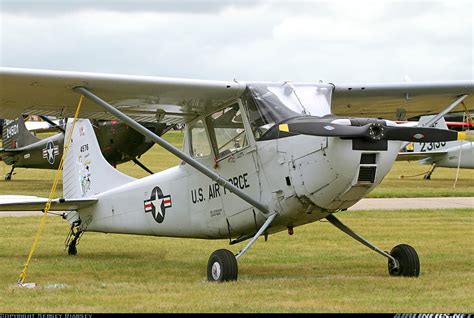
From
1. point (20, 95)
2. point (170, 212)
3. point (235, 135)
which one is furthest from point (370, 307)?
point (20, 95)

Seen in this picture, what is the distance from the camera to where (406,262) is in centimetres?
1026

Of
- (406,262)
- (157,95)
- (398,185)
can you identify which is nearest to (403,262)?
(406,262)

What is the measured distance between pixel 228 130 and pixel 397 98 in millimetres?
2779

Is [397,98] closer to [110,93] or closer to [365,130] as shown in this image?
[365,130]

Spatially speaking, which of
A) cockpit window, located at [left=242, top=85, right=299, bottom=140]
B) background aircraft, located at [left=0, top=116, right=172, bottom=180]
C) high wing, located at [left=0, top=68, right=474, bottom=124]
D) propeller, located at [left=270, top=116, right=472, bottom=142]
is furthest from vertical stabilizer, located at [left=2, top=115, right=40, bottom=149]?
propeller, located at [left=270, top=116, right=472, bottom=142]

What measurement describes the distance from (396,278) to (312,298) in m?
1.87

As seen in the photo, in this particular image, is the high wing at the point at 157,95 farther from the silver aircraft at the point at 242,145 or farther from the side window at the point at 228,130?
the side window at the point at 228,130

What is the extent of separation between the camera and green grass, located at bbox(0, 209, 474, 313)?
8.23 m

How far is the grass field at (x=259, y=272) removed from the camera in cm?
824

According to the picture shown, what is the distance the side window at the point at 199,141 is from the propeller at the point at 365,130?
2.02m

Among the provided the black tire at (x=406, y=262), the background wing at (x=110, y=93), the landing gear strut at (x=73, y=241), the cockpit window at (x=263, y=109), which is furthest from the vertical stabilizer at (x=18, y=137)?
the black tire at (x=406, y=262)

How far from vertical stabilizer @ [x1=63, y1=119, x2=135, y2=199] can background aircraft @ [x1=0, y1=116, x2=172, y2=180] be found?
9.04 metres

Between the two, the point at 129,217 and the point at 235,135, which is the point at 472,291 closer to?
the point at 235,135

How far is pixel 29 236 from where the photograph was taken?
50.0ft
